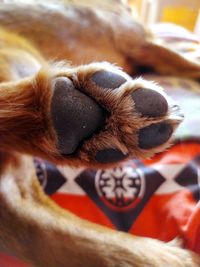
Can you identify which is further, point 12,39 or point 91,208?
point 12,39

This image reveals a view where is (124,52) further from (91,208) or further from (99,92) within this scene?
(99,92)

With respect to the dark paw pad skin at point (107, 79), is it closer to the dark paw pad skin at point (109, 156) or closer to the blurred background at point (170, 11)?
the dark paw pad skin at point (109, 156)

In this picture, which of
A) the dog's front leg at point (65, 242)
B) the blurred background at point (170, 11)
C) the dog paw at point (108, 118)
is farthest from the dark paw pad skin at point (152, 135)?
the blurred background at point (170, 11)

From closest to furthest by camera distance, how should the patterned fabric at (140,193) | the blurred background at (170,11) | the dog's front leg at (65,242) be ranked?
the dog's front leg at (65,242) < the patterned fabric at (140,193) < the blurred background at (170,11)

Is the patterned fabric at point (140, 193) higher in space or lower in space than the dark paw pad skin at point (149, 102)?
lower

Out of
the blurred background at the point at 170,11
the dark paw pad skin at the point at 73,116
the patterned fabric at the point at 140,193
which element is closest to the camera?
the dark paw pad skin at the point at 73,116

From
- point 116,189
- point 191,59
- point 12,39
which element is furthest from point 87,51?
point 116,189

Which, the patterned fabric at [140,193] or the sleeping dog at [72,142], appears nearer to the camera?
the sleeping dog at [72,142]

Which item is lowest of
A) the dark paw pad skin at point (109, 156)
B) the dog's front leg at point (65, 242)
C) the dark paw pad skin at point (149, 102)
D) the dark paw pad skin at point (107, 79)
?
the dog's front leg at point (65, 242)
